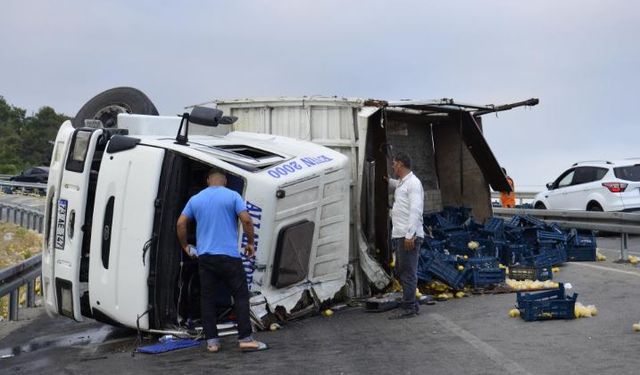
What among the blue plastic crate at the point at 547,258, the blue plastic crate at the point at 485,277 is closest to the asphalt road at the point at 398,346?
the blue plastic crate at the point at 485,277

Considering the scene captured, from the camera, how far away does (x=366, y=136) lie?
9039 mm

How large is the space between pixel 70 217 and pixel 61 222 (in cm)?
17

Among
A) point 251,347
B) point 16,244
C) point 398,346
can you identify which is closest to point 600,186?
point 398,346

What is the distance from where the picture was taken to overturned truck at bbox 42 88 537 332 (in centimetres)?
688

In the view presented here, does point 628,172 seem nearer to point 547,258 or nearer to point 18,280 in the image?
point 547,258

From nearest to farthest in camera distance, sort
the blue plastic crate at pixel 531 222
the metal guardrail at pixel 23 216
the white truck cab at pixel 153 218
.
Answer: the white truck cab at pixel 153 218 → the blue plastic crate at pixel 531 222 → the metal guardrail at pixel 23 216

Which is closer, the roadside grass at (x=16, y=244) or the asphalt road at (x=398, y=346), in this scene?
the asphalt road at (x=398, y=346)

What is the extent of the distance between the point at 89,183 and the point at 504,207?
11.4 m

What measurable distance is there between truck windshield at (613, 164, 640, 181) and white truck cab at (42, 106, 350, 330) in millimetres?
10690

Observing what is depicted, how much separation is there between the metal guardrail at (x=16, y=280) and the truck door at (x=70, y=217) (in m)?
1.62

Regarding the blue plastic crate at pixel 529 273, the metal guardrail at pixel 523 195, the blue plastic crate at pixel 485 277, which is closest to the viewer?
the blue plastic crate at pixel 485 277

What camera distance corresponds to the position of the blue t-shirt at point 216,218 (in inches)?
256

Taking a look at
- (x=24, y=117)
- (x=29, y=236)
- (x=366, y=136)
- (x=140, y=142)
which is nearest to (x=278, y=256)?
(x=140, y=142)

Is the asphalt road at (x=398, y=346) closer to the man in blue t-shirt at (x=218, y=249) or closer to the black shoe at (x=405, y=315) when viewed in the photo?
the black shoe at (x=405, y=315)
